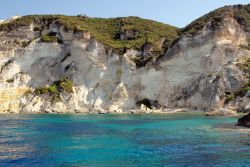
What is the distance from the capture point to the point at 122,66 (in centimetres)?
11481

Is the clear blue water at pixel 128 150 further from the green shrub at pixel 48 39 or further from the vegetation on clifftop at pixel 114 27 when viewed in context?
the green shrub at pixel 48 39

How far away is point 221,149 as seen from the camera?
31.8m

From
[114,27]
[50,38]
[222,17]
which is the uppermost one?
[114,27]

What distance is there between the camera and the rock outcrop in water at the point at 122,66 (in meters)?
104

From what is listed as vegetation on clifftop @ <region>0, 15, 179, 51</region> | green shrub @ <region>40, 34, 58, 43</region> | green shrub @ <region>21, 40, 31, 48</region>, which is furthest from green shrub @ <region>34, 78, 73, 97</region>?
green shrub @ <region>21, 40, 31, 48</region>

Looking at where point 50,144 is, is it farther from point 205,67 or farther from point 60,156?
point 205,67

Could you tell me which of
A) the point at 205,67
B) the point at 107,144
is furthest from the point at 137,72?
the point at 107,144

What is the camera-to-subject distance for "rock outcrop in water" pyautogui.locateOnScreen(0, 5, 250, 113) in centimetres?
10431

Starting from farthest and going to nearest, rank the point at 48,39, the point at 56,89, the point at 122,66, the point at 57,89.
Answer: the point at 48,39
the point at 122,66
the point at 57,89
the point at 56,89

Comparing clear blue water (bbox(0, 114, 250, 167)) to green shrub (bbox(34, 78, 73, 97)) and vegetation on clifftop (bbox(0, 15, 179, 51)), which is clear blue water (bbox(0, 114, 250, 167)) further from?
vegetation on clifftop (bbox(0, 15, 179, 51))

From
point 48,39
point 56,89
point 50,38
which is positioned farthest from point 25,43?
point 56,89

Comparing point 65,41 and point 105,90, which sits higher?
point 65,41

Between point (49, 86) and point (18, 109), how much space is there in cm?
1200

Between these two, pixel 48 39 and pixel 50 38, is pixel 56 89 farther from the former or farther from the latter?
pixel 50 38
